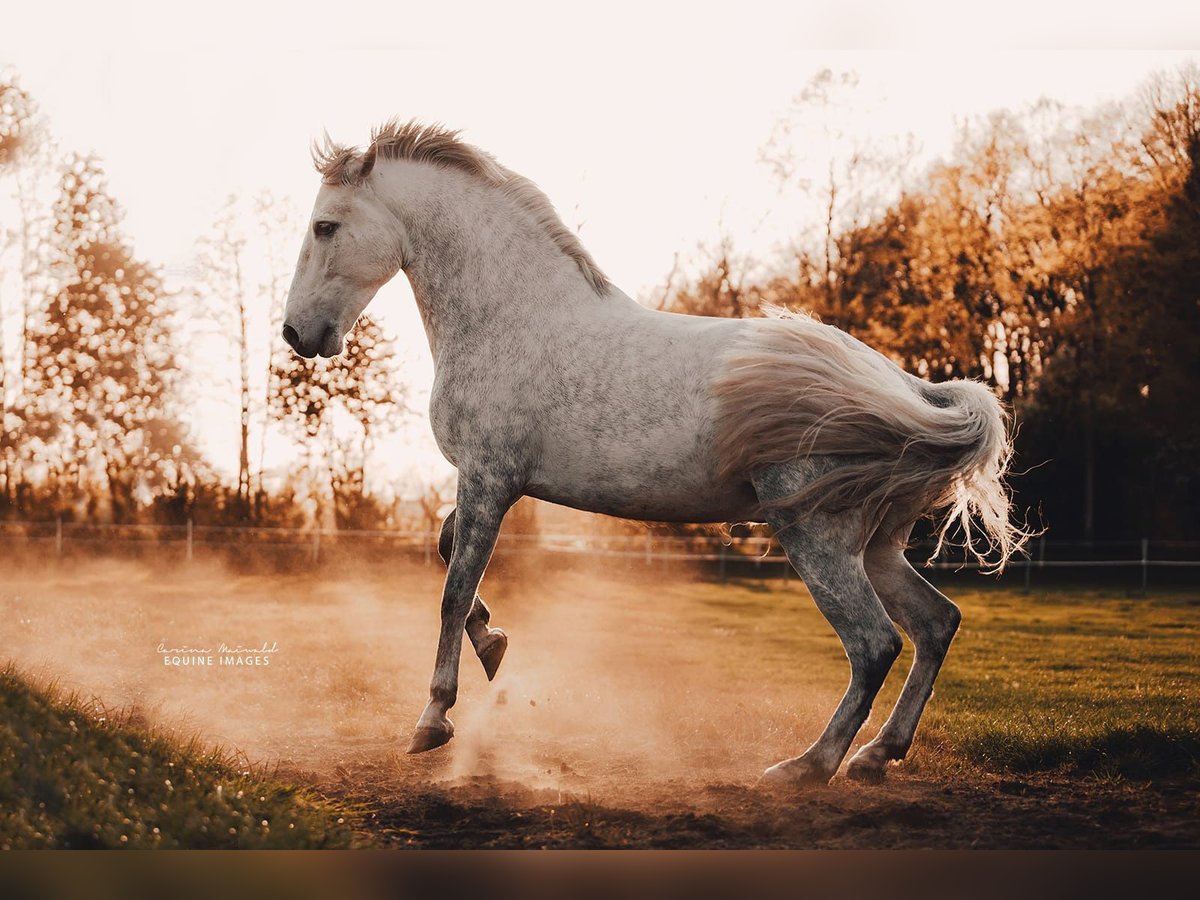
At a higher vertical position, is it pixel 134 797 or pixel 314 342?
pixel 314 342

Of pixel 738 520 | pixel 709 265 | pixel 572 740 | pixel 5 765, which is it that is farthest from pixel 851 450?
pixel 709 265

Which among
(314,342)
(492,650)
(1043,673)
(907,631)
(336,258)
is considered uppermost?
(336,258)

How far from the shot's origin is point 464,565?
4285 millimetres

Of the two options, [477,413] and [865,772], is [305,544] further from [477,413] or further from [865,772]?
[865,772]

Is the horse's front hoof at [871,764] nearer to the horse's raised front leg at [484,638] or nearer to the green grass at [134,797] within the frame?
the horse's raised front leg at [484,638]

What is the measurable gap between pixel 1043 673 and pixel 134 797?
634cm

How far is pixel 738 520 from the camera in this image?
14.3 ft

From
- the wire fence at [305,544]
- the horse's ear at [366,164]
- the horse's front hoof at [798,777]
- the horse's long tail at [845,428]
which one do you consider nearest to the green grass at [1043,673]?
the wire fence at [305,544]

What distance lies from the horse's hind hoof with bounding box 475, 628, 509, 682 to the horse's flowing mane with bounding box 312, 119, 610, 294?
1.68 meters

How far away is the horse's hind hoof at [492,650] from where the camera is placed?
4516mm

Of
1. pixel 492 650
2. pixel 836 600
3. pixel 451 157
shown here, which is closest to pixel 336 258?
pixel 451 157

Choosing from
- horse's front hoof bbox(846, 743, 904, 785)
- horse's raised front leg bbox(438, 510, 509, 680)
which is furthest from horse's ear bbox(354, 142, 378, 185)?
horse's front hoof bbox(846, 743, 904, 785)

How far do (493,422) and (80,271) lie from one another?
9098 mm

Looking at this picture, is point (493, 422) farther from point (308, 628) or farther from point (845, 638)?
point (308, 628)
